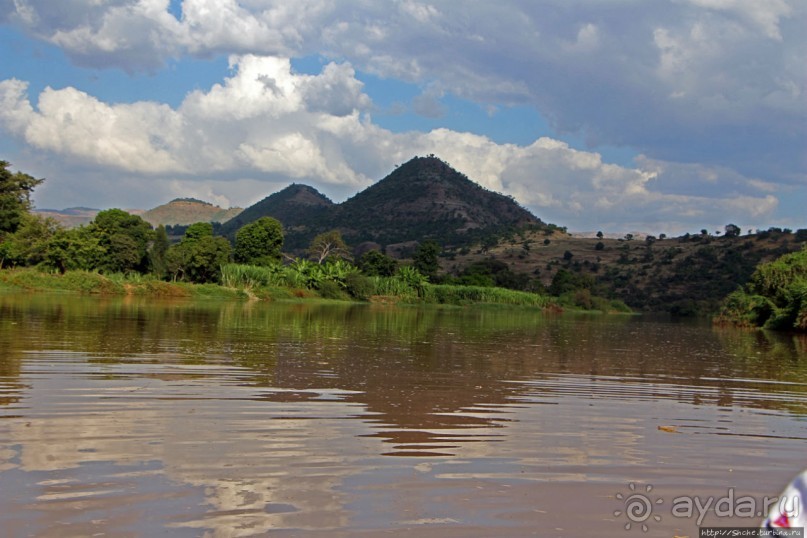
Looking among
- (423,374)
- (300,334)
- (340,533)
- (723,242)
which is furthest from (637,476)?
(723,242)

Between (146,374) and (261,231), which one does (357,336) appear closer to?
(146,374)

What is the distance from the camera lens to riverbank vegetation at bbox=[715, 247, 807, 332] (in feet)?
152

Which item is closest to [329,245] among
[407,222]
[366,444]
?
[366,444]

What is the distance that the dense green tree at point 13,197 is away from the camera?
223 feet

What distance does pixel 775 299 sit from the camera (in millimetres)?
51188

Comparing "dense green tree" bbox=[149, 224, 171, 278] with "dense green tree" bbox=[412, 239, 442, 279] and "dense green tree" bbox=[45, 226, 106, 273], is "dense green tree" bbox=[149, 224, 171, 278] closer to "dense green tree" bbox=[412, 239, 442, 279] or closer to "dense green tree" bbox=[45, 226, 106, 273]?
"dense green tree" bbox=[45, 226, 106, 273]

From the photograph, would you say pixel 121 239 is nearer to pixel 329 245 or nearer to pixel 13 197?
pixel 13 197

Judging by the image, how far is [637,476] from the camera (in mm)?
7430

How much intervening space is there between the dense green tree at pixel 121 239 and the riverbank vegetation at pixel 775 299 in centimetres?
4746

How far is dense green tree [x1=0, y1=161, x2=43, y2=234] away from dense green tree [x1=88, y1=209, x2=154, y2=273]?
758 cm

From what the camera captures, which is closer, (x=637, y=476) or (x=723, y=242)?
(x=637, y=476)

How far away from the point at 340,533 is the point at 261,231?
7236 centimetres

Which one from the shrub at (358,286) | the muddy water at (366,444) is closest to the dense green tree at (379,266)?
the shrub at (358,286)

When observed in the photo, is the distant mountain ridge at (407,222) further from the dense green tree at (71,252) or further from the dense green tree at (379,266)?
the dense green tree at (71,252)
